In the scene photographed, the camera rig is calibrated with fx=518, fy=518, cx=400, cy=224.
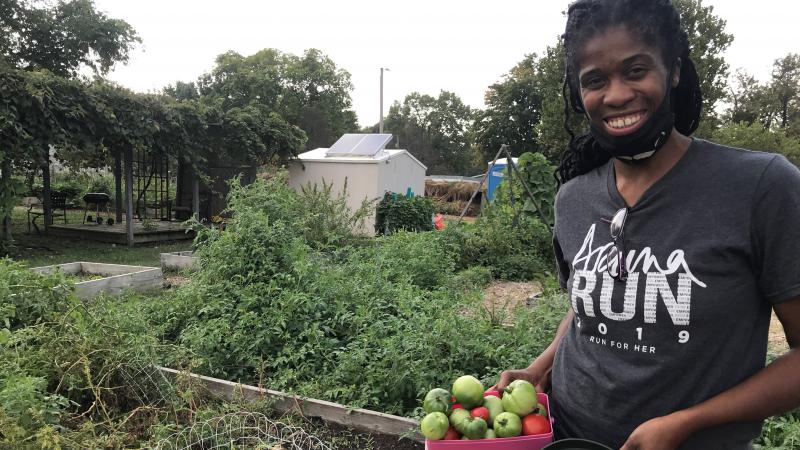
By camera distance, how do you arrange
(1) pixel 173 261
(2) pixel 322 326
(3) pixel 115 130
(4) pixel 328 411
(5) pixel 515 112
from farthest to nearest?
(5) pixel 515 112 < (3) pixel 115 130 < (1) pixel 173 261 < (2) pixel 322 326 < (4) pixel 328 411

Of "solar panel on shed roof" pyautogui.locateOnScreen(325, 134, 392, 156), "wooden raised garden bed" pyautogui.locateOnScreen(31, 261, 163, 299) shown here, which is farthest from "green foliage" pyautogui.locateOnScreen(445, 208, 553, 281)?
"solar panel on shed roof" pyautogui.locateOnScreen(325, 134, 392, 156)

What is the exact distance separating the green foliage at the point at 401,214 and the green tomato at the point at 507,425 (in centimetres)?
1203

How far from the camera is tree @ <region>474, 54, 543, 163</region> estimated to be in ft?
140

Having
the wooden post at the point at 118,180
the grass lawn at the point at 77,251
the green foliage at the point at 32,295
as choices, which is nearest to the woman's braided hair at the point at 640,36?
the green foliage at the point at 32,295

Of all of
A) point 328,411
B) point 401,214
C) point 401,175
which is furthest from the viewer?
point 401,175

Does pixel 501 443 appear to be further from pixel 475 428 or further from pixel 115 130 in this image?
pixel 115 130

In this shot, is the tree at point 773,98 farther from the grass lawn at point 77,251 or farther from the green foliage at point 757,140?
the grass lawn at point 77,251

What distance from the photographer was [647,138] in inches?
48.3

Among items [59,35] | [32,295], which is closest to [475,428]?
[32,295]

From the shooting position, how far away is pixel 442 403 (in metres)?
1.44

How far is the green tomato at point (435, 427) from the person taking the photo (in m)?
1.32

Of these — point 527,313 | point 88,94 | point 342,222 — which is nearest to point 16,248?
point 88,94

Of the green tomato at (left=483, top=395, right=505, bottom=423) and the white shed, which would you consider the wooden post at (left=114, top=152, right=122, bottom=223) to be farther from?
the green tomato at (left=483, top=395, right=505, bottom=423)

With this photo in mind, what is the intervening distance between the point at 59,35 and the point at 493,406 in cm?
2468
